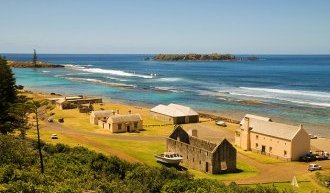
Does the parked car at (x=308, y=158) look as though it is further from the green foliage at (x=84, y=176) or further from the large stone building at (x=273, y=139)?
the green foliage at (x=84, y=176)

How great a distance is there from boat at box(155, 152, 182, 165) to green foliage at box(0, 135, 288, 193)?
8215mm

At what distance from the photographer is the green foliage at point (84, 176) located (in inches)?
933

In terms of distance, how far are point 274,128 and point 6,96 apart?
2923 centimetres

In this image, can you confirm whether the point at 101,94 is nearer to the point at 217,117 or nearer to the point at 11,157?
the point at 217,117

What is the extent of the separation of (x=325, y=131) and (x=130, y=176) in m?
41.6

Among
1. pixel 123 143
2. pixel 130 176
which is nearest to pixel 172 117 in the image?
pixel 123 143

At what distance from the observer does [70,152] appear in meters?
37.1

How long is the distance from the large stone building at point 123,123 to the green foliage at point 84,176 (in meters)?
21.0

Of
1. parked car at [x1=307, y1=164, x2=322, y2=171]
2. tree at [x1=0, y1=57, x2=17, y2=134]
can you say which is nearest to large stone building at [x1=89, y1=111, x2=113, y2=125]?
tree at [x1=0, y1=57, x2=17, y2=134]

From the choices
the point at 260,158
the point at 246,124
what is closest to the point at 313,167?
the point at 260,158

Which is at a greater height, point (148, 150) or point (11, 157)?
point (11, 157)

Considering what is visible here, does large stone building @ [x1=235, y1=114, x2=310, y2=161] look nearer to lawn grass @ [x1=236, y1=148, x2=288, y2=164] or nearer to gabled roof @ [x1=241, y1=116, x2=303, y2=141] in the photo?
gabled roof @ [x1=241, y1=116, x2=303, y2=141]

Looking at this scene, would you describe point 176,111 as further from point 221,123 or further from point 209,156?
point 209,156

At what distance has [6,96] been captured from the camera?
4738 centimetres
